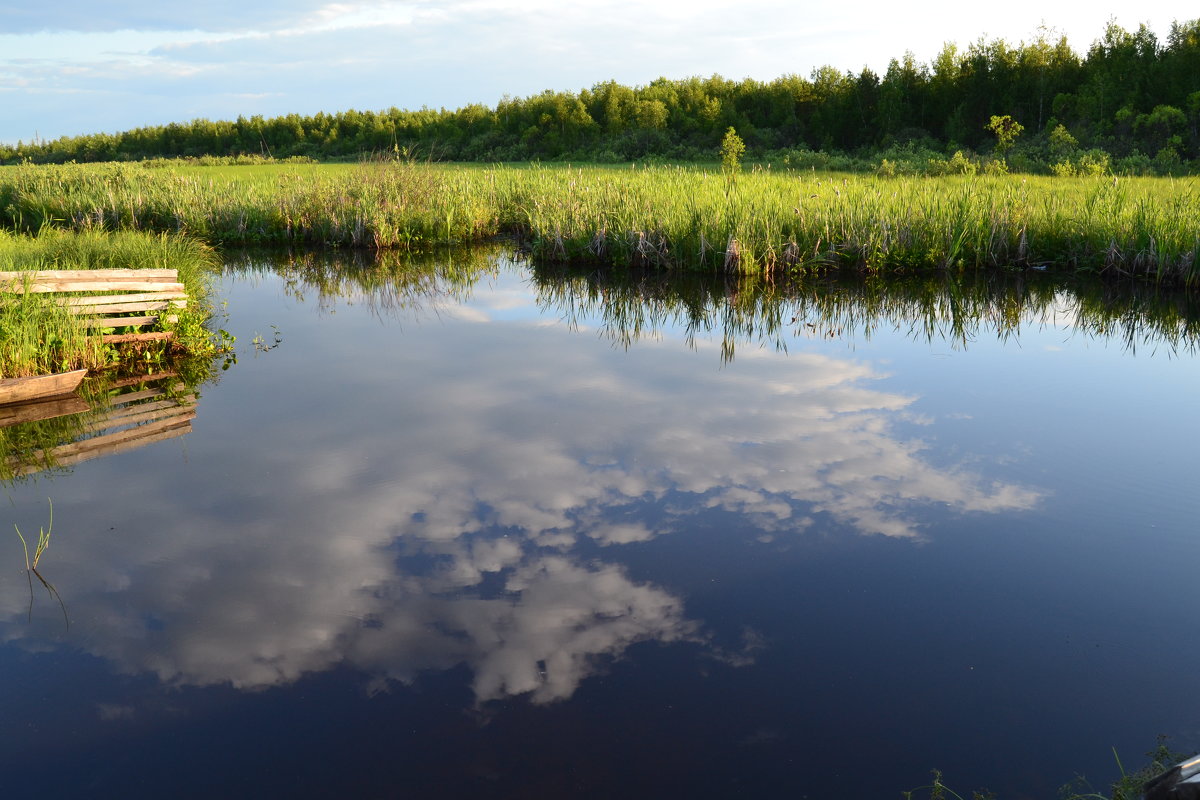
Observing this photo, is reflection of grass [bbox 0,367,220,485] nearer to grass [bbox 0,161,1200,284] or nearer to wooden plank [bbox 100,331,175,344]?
wooden plank [bbox 100,331,175,344]

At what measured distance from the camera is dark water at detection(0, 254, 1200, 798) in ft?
10.5

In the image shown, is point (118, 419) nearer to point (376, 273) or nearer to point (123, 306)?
point (123, 306)

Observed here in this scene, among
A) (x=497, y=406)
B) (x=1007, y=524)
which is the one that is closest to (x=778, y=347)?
(x=497, y=406)

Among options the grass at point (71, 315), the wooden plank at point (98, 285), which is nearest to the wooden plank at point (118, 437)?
the grass at point (71, 315)

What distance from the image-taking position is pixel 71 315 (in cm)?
828

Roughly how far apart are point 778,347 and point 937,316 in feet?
9.24

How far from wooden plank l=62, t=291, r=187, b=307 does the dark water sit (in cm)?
169

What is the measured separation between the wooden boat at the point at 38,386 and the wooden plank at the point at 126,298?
2.79 ft

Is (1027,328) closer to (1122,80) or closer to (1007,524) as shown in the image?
(1007,524)

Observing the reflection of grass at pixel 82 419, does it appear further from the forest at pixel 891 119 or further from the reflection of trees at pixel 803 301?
the forest at pixel 891 119

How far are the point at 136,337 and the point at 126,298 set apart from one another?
0.42m

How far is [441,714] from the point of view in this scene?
342cm

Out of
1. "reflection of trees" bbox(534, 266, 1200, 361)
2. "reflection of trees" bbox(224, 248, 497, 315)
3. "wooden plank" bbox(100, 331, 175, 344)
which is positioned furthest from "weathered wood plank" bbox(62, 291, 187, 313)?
"reflection of trees" bbox(534, 266, 1200, 361)

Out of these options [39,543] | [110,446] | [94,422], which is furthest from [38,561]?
[94,422]
